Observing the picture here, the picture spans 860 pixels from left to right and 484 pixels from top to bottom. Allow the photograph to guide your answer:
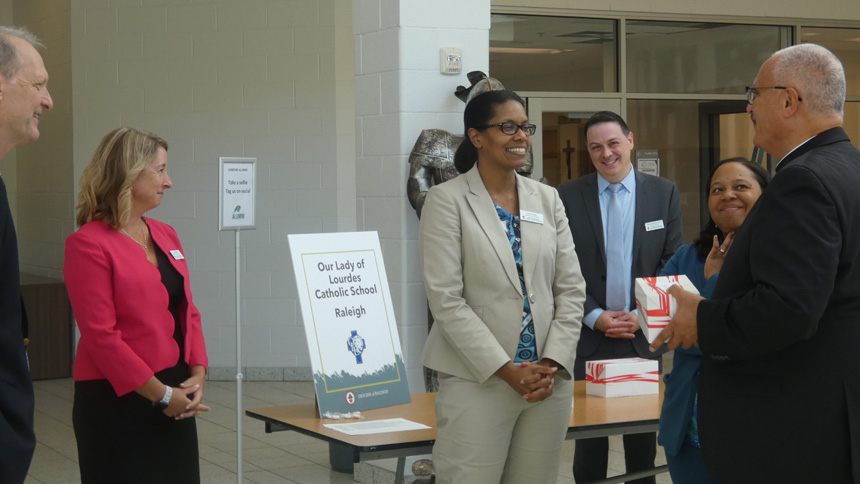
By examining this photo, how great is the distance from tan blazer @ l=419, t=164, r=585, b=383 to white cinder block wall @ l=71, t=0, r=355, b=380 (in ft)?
15.4

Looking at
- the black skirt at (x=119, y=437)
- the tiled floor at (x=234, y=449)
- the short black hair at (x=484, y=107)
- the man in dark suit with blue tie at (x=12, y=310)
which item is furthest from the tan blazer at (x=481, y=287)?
the tiled floor at (x=234, y=449)

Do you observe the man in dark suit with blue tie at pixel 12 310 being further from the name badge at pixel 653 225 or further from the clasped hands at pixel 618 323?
the name badge at pixel 653 225

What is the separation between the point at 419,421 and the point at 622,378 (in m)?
0.77

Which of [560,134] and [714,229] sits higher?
[560,134]

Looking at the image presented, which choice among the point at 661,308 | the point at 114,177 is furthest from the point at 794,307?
the point at 114,177

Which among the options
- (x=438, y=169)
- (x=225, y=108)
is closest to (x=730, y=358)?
(x=438, y=169)

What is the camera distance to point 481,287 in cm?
262

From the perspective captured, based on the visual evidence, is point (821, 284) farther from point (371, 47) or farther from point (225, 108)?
point (225, 108)

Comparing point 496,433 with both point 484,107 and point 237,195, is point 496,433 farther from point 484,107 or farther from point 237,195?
point 237,195

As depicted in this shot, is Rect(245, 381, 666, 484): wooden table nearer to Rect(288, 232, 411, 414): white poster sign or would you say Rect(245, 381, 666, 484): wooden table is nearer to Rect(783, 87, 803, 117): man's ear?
Rect(288, 232, 411, 414): white poster sign

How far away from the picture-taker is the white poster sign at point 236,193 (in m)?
4.33

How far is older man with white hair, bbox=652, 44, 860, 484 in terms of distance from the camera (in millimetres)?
1893

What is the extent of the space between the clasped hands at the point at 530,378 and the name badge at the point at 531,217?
0.41 meters

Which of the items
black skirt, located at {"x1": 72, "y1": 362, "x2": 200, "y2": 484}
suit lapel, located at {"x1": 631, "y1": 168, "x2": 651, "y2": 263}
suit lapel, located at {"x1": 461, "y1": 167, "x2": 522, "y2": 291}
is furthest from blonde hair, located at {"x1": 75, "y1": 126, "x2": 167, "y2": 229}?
suit lapel, located at {"x1": 631, "y1": 168, "x2": 651, "y2": 263}
